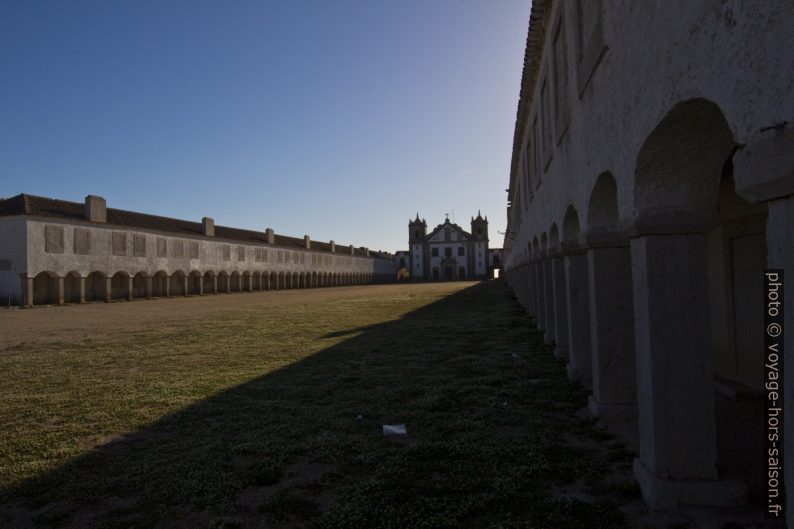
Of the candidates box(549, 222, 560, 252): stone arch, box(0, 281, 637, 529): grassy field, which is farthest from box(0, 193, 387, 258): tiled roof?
box(549, 222, 560, 252): stone arch

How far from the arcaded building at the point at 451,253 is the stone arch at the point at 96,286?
5650cm

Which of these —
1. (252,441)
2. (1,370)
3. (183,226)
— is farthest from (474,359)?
(183,226)

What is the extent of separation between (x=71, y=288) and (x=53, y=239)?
400 cm

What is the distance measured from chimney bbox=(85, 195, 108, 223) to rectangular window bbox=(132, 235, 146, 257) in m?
2.57

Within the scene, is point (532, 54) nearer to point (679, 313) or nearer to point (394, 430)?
point (679, 313)

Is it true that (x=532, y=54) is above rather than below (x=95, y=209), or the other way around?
below

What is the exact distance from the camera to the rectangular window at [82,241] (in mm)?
32750

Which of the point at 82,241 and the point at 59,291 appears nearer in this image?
the point at 59,291

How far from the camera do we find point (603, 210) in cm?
511

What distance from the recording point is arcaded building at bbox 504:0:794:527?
2.10 m

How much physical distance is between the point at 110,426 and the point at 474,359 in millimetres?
5592

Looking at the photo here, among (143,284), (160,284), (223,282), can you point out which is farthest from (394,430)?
(223,282)

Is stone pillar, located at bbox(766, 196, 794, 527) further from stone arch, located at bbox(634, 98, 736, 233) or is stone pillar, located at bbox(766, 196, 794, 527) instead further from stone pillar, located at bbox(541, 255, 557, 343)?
stone pillar, located at bbox(541, 255, 557, 343)

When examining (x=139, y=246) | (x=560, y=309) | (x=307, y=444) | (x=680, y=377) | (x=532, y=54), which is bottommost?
(x=307, y=444)
